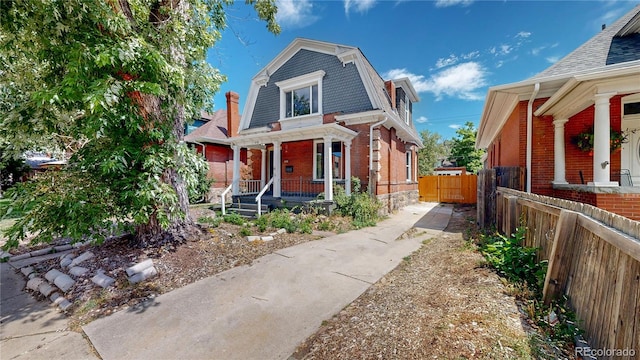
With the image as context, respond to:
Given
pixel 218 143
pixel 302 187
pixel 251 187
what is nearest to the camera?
pixel 302 187

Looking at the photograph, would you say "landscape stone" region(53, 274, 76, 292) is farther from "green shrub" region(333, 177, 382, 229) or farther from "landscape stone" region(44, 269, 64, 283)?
"green shrub" region(333, 177, 382, 229)

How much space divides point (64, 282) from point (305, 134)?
24.4ft

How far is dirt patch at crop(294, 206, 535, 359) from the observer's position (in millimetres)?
2107

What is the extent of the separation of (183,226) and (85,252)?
5.95ft

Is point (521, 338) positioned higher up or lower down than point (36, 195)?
lower down

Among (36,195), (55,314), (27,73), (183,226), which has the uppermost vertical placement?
(27,73)

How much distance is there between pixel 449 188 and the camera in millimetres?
16141

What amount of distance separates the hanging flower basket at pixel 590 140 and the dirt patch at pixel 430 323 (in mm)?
5217

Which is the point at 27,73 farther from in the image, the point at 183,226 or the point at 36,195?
the point at 183,226

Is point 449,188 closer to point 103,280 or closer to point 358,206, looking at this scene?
point 358,206

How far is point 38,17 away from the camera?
3.13 m

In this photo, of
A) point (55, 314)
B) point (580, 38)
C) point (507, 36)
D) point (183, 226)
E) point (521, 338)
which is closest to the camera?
point (521, 338)

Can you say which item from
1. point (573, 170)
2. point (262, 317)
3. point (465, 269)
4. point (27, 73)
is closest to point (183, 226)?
point (262, 317)

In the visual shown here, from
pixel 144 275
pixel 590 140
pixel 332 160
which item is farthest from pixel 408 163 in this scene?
pixel 144 275
